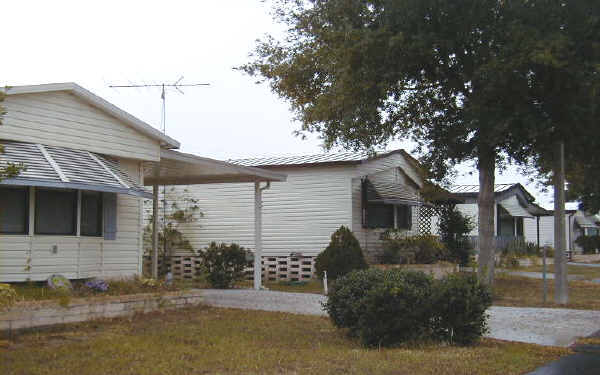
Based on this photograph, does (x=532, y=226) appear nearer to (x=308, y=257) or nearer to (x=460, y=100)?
(x=308, y=257)

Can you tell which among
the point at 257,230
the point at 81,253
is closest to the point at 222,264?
the point at 257,230

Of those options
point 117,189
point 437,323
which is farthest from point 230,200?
point 437,323

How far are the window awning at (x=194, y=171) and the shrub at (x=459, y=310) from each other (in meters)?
7.09

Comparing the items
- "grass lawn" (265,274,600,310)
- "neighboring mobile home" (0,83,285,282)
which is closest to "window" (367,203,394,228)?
"grass lawn" (265,274,600,310)

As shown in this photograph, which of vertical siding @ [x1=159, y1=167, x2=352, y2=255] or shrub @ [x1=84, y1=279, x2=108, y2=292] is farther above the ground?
Answer: vertical siding @ [x1=159, y1=167, x2=352, y2=255]

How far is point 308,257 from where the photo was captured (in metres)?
22.2

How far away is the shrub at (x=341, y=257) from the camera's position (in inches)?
750

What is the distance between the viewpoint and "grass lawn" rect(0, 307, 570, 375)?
7703 millimetres

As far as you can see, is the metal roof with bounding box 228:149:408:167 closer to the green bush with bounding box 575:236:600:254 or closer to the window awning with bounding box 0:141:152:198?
the window awning with bounding box 0:141:152:198

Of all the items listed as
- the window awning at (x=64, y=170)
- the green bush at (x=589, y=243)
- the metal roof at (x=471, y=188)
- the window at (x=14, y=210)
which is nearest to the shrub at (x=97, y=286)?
the window at (x=14, y=210)

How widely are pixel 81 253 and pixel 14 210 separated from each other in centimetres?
154

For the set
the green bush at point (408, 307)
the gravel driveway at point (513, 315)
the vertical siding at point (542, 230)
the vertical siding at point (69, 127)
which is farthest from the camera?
the vertical siding at point (542, 230)

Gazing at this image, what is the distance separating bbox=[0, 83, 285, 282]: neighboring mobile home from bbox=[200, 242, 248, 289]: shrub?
4.43 m

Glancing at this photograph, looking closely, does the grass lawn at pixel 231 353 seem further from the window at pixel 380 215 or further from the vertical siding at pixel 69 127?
the window at pixel 380 215
